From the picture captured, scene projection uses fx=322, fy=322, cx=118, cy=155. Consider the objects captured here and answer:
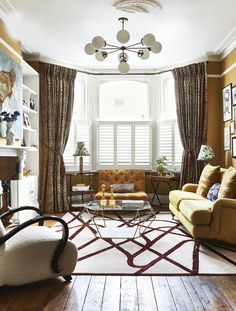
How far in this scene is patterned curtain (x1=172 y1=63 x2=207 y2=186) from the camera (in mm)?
6602

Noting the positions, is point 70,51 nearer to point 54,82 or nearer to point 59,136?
point 54,82

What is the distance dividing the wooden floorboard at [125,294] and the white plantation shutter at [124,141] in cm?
439

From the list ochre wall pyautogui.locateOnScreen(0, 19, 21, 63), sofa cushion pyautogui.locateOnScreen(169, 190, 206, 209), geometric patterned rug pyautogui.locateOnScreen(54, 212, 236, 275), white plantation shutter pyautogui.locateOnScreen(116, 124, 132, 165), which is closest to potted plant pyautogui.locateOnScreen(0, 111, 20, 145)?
ochre wall pyautogui.locateOnScreen(0, 19, 21, 63)

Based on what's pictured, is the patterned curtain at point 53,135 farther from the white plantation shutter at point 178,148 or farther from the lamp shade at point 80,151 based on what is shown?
the white plantation shutter at point 178,148

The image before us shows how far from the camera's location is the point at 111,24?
196 inches

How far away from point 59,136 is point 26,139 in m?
0.75

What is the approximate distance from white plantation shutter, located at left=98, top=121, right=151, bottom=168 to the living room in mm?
23

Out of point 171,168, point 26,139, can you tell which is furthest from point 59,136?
point 171,168

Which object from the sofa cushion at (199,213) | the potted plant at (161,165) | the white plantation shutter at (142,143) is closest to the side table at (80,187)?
the white plantation shutter at (142,143)

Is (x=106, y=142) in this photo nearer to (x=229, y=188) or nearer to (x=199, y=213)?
(x=229, y=188)

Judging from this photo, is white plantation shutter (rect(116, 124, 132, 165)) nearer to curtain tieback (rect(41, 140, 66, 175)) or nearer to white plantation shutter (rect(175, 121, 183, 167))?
white plantation shutter (rect(175, 121, 183, 167))

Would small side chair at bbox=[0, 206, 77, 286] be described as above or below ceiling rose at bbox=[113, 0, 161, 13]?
below

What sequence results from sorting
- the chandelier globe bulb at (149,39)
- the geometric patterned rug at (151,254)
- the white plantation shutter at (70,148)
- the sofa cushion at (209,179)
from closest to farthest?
the geometric patterned rug at (151,254)
the chandelier globe bulb at (149,39)
the sofa cushion at (209,179)
the white plantation shutter at (70,148)

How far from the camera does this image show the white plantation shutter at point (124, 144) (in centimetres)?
737
